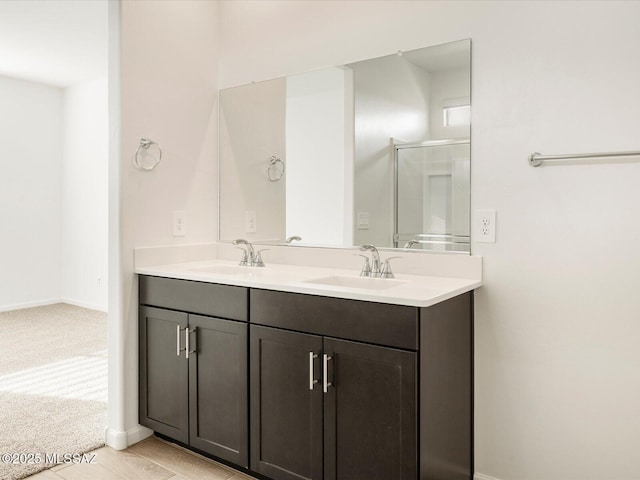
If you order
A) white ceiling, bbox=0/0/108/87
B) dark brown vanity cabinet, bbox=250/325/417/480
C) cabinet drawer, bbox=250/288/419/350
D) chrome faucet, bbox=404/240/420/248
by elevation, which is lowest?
dark brown vanity cabinet, bbox=250/325/417/480

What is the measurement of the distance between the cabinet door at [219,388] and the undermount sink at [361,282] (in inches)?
15.8

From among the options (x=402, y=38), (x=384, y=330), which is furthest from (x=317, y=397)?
(x=402, y=38)

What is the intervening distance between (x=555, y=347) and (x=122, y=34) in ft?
7.68

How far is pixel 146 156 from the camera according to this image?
256 centimetres

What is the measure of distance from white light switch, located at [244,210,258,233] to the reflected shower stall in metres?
0.91

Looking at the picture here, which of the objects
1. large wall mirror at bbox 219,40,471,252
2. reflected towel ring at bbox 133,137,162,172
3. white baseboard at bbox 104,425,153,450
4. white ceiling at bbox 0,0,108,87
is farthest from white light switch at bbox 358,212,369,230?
white ceiling at bbox 0,0,108,87

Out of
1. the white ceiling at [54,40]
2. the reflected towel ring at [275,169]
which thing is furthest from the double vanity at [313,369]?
the white ceiling at [54,40]

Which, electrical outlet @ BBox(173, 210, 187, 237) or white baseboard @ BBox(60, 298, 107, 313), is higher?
electrical outlet @ BBox(173, 210, 187, 237)

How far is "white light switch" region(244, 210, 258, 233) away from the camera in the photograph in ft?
9.50

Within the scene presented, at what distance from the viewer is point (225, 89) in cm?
292

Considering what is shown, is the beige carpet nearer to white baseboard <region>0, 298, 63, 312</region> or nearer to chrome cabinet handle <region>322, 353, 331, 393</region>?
white baseboard <region>0, 298, 63, 312</region>

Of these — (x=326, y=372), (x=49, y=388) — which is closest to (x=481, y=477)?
(x=326, y=372)

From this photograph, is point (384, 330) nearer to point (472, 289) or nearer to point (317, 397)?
point (317, 397)

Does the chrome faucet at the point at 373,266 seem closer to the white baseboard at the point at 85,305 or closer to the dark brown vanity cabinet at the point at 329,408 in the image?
the dark brown vanity cabinet at the point at 329,408
